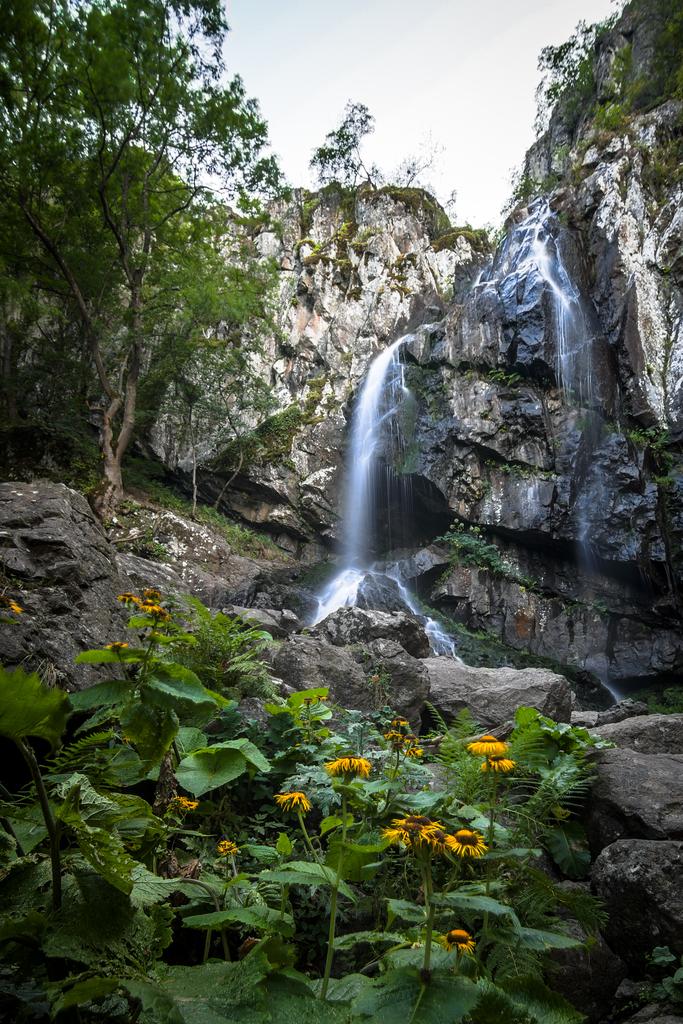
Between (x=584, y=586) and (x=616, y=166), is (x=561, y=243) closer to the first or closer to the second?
(x=616, y=166)

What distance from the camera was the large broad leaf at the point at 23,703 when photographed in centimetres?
66

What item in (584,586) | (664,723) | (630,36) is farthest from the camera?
(630,36)

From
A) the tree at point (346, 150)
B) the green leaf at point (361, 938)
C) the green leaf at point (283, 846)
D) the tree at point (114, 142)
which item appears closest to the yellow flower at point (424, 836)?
the green leaf at point (361, 938)

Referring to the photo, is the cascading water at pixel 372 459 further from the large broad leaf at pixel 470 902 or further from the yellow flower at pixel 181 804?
the large broad leaf at pixel 470 902

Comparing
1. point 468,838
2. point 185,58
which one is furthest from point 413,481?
point 468,838

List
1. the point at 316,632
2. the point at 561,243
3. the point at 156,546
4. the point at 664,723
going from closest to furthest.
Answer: the point at 664,723 → the point at 316,632 → the point at 156,546 → the point at 561,243

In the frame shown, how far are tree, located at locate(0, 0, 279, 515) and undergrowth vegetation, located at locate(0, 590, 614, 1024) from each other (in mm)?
9752

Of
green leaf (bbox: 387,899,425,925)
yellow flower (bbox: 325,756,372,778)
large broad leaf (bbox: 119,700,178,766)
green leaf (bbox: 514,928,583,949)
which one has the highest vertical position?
large broad leaf (bbox: 119,700,178,766)

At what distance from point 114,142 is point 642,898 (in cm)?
1241

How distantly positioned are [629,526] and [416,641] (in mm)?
7647

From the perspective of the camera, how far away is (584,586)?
13.0 meters

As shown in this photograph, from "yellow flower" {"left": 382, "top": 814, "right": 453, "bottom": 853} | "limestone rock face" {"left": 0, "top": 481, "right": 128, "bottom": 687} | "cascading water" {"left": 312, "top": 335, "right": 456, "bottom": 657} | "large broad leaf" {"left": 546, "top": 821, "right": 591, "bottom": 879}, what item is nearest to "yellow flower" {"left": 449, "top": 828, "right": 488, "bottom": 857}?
"yellow flower" {"left": 382, "top": 814, "right": 453, "bottom": 853}

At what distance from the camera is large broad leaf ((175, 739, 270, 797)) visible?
1.60 metres

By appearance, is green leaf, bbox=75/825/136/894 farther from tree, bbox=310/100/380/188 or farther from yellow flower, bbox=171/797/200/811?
tree, bbox=310/100/380/188
